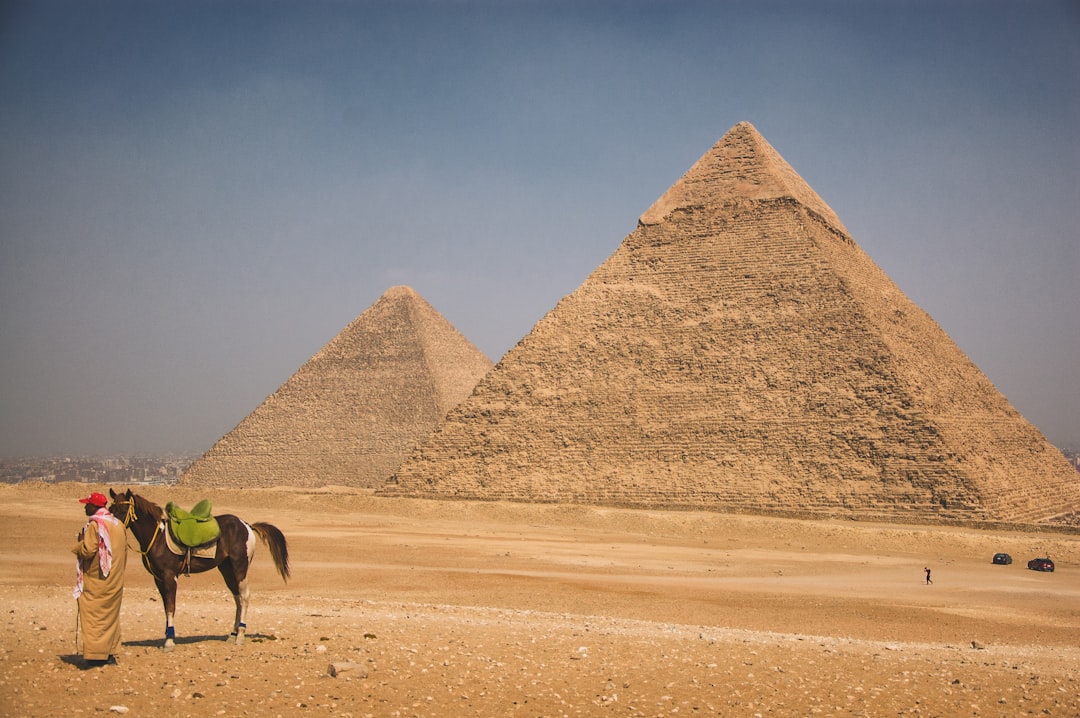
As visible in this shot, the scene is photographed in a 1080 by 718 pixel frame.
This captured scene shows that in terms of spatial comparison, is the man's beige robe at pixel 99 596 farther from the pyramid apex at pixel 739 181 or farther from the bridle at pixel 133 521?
the pyramid apex at pixel 739 181

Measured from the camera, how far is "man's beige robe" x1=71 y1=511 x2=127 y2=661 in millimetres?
6469

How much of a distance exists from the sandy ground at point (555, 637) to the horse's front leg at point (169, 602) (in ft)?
0.34

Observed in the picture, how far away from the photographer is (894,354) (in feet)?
104

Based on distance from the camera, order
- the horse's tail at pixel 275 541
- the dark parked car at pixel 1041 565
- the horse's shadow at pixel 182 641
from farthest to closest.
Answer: the dark parked car at pixel 1041 565 → the horse's tail at pixel 275 541 → the horse's shadow at pixel 182 641

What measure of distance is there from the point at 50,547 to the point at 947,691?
15.0 metres

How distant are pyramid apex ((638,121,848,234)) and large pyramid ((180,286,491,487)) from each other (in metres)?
17.7

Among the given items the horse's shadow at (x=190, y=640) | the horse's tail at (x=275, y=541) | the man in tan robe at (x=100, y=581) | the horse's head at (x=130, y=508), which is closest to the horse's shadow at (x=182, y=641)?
the horse's shadow at (x=190, y=640)

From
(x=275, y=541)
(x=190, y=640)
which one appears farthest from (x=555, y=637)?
(x=190, y=640)

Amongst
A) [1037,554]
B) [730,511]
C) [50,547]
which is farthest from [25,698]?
[730,511]

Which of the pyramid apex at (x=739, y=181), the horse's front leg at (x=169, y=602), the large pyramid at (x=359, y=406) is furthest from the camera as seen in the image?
the large pyramid at (x=359, y=406)

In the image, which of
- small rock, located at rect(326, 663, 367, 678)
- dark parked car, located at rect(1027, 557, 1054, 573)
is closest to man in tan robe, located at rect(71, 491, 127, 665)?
small rock, located at rect(326, 663, 367, 678)

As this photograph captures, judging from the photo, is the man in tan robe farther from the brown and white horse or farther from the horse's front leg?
the horse's front leg

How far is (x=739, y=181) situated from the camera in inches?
1526

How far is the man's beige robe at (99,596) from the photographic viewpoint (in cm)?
647
